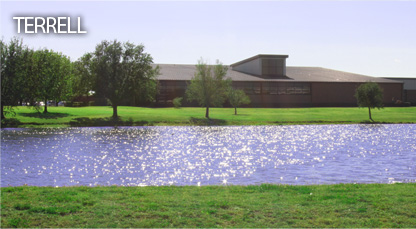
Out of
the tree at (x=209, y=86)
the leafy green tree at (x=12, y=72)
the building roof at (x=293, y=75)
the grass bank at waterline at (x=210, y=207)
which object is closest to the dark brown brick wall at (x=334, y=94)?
the building roof at (x=293, y=75)

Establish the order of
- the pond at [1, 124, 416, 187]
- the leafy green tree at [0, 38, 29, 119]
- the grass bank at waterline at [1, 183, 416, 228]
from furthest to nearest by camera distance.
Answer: the leafy green tree at [0, 38, 29, 119] < the pond at [1, 124, 416, 187] < the grass bank at waterline at [1, 183, 416, 228]

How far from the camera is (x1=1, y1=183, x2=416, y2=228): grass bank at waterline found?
9.56 metres

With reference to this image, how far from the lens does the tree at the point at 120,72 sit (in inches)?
2457

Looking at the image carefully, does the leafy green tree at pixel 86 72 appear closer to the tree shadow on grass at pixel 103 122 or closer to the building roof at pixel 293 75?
the tree shadow on grass at pixel 103 122

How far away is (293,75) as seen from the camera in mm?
110438

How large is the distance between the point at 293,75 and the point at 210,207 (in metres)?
103

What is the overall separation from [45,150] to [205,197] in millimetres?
21578

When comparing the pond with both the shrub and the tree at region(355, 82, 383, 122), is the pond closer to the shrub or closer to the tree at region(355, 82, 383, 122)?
the tree at region(355, 82, 383, 122)

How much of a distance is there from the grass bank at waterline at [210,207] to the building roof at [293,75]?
275ft

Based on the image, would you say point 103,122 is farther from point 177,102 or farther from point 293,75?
point 293,75

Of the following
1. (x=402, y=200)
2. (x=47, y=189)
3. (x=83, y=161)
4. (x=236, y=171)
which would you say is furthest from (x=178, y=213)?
(x=83, y=161)

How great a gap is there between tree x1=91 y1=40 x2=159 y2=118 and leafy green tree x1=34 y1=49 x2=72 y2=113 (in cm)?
714

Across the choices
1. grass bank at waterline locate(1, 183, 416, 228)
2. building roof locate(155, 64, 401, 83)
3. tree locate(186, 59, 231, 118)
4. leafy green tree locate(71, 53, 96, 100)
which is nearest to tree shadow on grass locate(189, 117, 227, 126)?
tree locate(186, 59, 231, 118)

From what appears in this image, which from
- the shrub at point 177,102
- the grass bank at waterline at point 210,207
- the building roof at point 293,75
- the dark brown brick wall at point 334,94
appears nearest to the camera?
the grass bank at waterline at point 210,207
